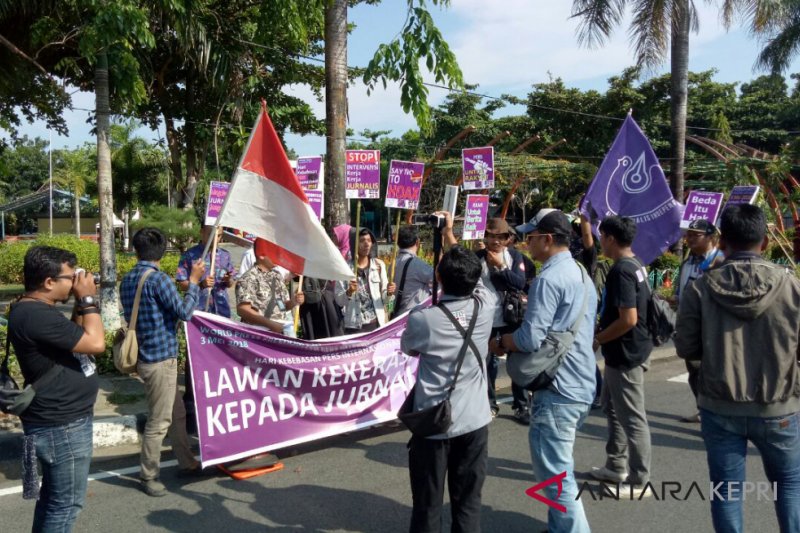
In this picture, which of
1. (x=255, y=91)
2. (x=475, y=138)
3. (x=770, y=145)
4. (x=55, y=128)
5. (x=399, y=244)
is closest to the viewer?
(x=399, y=244)

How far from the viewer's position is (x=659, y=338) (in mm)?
4430

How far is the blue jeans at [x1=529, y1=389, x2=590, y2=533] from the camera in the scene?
128 inches

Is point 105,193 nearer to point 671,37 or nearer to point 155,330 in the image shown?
point 155,330

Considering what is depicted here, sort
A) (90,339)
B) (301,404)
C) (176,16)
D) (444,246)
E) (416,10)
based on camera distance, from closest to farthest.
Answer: (90,339) < (301,404) < (444,246) < (416,10) < (176,16)

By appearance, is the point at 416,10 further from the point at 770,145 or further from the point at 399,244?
the point at 770,145

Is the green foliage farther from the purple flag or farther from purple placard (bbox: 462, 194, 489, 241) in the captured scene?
the purple flag

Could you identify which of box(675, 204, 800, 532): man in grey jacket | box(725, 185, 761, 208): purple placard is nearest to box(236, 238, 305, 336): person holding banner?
box(675, 204, 800, 532): man in grey jacket

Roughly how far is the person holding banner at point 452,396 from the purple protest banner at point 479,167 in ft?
21.4

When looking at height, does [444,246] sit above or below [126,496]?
above

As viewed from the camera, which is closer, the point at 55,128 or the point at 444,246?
the point at 444,246

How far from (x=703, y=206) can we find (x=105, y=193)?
899cm

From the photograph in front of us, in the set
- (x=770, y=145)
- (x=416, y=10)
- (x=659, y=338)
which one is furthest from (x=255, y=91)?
(x=770, y=145)

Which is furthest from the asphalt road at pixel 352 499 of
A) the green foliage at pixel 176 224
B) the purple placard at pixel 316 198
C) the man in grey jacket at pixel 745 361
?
the green foliage at pixel 176 224

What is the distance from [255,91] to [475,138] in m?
17.8
